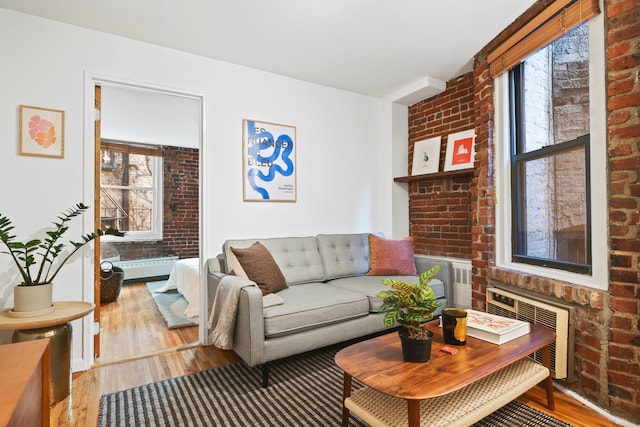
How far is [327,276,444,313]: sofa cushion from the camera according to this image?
2.65m

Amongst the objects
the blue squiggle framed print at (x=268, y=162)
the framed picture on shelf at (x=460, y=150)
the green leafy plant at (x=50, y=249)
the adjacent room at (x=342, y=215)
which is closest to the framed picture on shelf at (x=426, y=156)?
the adjacent room at (x=342, y=215)

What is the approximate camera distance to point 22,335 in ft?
6.28

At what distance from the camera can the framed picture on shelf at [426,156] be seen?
144 inches

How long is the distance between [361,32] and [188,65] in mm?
1466

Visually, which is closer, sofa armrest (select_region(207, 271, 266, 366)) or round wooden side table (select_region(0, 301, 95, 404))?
round wooden side table (select_region(0, 301, 95, 404))

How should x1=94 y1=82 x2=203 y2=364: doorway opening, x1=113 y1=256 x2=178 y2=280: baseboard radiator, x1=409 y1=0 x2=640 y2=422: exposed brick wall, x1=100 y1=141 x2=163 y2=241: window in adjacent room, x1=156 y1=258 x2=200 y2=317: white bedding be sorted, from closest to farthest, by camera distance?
1. x1=409 y1=0 x2=640 y2=422: exposed brick wall
2. x1=156 y1=258 x2=200 y2=317: white bedding
3. x1=94 y1=82 x2=203 y2=364: doorway opening
4. x1=113 y1=256 x2=178 y2=280: baseboard radiator
5. x1=100 y1=141 x2=163 y2=241: window in adjacent room

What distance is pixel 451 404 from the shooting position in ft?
4.84

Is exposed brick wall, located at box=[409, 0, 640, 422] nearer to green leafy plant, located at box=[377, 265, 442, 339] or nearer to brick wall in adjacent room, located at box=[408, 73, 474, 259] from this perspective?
green leafy plant, located at box=[377, 265, 442, 339]

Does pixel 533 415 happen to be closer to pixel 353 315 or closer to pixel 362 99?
pixel 353 315

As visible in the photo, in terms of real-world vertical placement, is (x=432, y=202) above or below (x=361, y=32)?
below

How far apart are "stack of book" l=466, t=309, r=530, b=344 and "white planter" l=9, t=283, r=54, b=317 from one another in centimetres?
245

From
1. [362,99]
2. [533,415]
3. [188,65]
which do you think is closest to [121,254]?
[188,65]

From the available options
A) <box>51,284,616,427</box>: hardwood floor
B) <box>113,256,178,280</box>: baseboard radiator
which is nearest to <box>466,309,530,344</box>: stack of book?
<box>51,284,616,427</box>: hardwood floor

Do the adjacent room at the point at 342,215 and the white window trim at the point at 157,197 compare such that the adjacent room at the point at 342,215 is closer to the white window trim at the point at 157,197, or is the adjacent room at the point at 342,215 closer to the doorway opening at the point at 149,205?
the doorway opening at the point at 149,205
